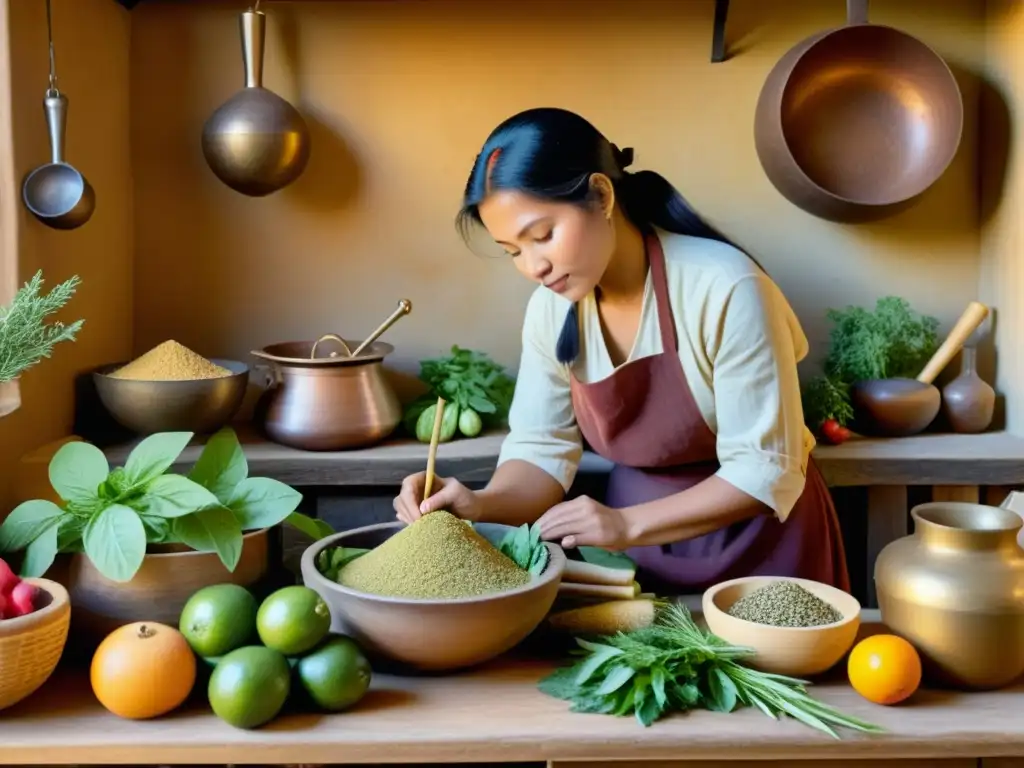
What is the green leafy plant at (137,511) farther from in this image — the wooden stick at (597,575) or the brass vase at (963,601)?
the brass vase at (963,601)

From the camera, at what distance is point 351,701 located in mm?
1179

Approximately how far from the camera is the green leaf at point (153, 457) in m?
1.30

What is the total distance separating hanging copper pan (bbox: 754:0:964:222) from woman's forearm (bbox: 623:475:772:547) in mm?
932

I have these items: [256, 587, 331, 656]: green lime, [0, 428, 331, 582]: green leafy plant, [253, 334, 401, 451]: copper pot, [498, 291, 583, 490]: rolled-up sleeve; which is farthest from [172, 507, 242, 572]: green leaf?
[253, 334, 401, 451]: copper pot

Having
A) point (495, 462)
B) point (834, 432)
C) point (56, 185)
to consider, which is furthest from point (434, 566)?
point (834, 432)

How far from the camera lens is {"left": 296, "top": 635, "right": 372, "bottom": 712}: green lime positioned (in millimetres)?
1165

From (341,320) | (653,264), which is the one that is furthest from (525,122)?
(341,320)

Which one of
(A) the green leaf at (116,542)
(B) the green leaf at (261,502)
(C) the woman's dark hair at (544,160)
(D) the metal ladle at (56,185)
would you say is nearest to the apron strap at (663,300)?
(C) the woman's dark hair at (544,160)

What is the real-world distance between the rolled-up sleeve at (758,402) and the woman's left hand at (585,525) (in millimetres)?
197

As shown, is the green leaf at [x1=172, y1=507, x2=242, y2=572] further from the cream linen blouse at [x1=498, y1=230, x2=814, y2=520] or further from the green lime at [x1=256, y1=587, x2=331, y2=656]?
the cream linen blouse at [x1=498, y1=230, x2=814, y2=520]

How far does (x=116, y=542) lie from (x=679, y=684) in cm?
65

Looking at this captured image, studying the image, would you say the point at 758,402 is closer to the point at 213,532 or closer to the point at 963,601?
the point at 963,601

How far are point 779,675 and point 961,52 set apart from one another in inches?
71.2

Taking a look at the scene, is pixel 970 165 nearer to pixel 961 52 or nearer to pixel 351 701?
pixel 961 52
